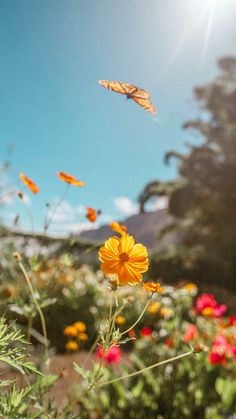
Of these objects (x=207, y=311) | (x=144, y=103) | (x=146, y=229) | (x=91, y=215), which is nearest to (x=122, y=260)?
(x=144, y=103)

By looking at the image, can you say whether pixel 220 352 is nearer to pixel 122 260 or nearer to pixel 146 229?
pixel 122 260

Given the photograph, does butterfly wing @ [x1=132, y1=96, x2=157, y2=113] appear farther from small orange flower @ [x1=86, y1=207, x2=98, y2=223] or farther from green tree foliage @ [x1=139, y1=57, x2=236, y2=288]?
green tree foliage @ [x1=139, y1=57, x2=236, y2=288]

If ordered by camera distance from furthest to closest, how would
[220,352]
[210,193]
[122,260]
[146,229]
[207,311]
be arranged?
[146,229] → [210,193] → [207,311] → [220,352] → [122,260]

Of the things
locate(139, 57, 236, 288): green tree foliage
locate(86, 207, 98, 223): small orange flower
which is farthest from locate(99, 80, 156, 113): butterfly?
locate(139, 57, 236, 288): green tree foliage

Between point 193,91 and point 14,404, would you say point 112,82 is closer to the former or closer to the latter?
point 14,404

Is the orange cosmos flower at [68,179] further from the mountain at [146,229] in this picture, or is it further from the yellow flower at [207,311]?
the yellow flower at [207,311]

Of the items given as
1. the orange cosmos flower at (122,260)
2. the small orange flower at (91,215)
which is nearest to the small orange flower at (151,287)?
the orange cosmos flower at (122,260)
